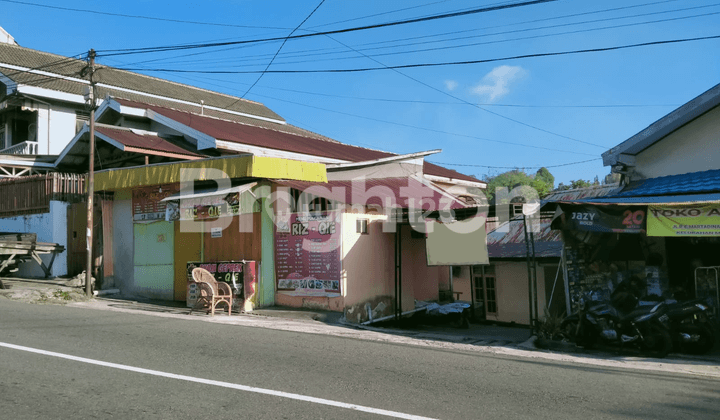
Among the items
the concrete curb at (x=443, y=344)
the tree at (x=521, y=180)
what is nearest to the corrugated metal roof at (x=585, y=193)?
the concrete curb at (x=443, y=344)

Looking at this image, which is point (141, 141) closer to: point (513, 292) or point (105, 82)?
point (105, 82)

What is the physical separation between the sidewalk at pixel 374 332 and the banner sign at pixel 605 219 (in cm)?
233

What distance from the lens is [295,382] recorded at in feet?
20.7

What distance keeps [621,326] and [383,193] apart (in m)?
7.36

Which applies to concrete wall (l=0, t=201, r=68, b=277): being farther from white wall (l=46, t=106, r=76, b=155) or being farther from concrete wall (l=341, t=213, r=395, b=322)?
concrete wall (l=341, t=213, r=395, b=322)

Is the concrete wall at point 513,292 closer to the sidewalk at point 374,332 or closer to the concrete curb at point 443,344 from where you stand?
the sidewalk at point 374,332

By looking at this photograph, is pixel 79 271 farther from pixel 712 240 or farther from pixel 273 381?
pixel 712 240

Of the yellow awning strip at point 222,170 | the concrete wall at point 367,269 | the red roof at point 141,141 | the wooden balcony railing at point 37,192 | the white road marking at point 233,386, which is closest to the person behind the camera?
the white road marking at point 233,386

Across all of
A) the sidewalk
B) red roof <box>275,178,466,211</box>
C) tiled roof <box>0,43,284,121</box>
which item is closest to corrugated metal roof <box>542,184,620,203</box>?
red roof <box>275,178,466,211</box>

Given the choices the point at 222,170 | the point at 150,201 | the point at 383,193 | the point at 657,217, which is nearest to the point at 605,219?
the point at 657,217

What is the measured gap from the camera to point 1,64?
2420 centimetres

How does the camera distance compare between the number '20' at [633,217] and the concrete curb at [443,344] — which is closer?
the concrete curb at [443,344]

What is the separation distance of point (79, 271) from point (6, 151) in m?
12.3

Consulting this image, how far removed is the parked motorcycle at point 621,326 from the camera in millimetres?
9648
